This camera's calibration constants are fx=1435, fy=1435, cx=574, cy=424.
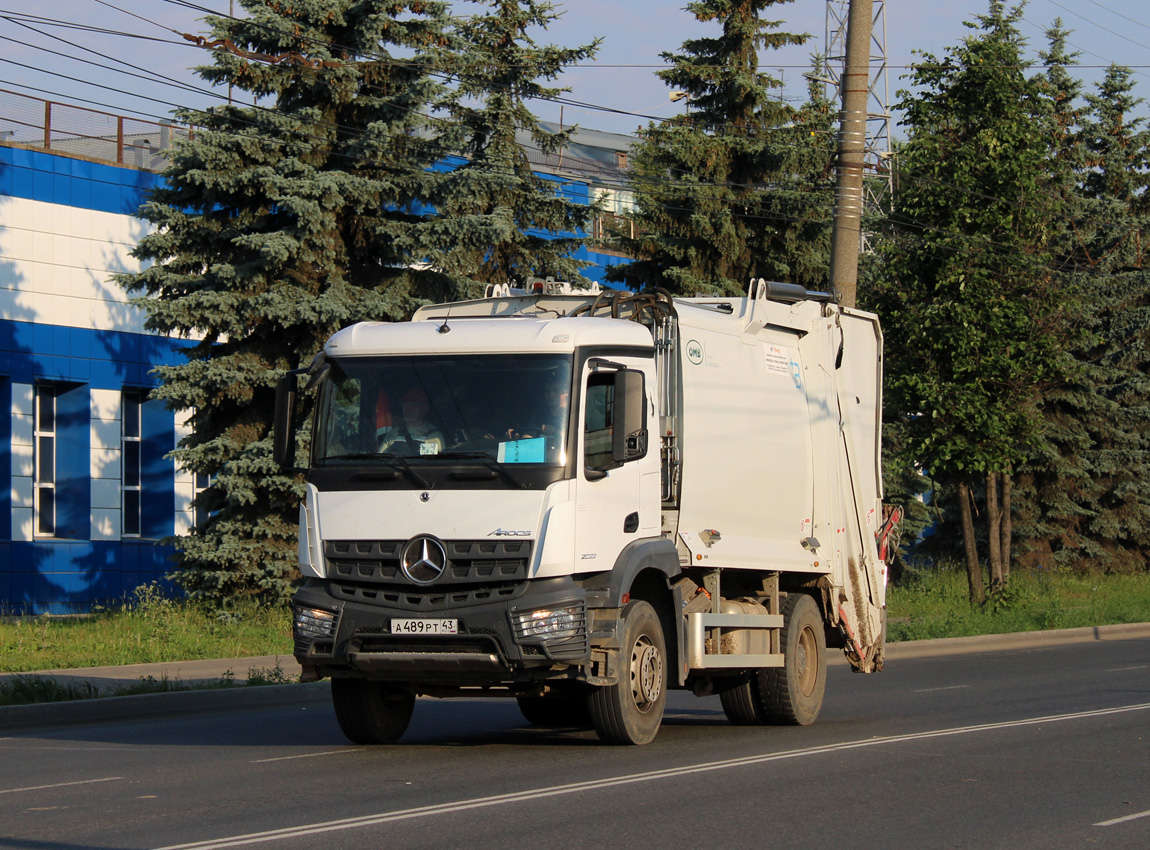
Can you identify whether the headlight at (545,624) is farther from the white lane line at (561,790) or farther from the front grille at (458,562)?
the white lane line at (561,790)

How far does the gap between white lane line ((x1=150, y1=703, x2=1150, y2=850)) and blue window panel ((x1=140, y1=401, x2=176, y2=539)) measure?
857 inches

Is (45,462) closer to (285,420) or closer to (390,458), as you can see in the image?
(285,420)

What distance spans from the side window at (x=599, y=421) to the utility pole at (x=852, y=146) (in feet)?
27.9

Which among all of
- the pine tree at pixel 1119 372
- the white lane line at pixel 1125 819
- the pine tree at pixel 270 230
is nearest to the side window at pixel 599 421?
the white lane line at pixel 1125 819

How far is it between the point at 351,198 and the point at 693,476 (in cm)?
1273

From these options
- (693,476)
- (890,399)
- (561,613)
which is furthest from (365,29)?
(561,613)

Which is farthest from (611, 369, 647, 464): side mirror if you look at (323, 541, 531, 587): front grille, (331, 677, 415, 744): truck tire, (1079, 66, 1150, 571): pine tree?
(1079, 66, 1150, 571): pine tree

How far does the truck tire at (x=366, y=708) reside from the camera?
36.3 ft

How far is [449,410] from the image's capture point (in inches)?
404

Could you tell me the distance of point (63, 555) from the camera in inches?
1120

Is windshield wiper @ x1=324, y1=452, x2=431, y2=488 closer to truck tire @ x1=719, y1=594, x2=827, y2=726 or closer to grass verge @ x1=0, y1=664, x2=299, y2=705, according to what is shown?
truck tire @ x1=719, y1=594, x2=827, y2=726

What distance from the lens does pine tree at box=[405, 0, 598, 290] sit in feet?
76.9

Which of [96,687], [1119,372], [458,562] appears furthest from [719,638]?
[1119,372]

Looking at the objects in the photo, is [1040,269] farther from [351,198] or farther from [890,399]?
[351,198]
